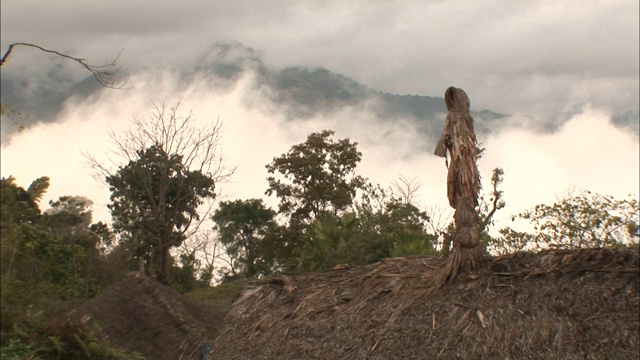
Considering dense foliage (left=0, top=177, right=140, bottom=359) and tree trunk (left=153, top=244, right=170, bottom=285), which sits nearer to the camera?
dense foliage (left=0, top=177, right=140, bottom=359)

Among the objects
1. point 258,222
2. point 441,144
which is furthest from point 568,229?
point 258,222

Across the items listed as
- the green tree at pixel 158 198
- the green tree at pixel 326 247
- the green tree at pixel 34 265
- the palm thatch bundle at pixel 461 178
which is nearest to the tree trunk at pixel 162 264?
the green tree at pixel 158 198

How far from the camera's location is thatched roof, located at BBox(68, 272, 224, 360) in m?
14.2

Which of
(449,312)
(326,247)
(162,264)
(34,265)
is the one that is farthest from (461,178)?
(162,264)

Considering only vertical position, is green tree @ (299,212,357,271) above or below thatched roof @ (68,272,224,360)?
above

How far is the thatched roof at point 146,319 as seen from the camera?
14.2 metres

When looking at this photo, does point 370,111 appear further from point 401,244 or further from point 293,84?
point 401,244

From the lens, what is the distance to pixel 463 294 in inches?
273

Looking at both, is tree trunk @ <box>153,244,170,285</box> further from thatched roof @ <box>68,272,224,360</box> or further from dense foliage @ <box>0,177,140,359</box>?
thatched roof @ <box>68,272,224,360</box>

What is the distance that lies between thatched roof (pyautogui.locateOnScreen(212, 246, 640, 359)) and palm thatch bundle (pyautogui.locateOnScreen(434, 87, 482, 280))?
24 centimetres

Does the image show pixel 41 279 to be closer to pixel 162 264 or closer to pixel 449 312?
pixel 162 264

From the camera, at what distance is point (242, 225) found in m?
42.5

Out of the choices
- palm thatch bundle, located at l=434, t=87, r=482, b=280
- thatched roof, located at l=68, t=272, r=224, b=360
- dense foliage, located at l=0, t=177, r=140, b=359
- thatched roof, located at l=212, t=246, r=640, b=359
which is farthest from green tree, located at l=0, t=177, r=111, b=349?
palm thatch bundle, located at l=434, t=87, r=482, b=280

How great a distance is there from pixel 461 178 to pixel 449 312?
153 cm
